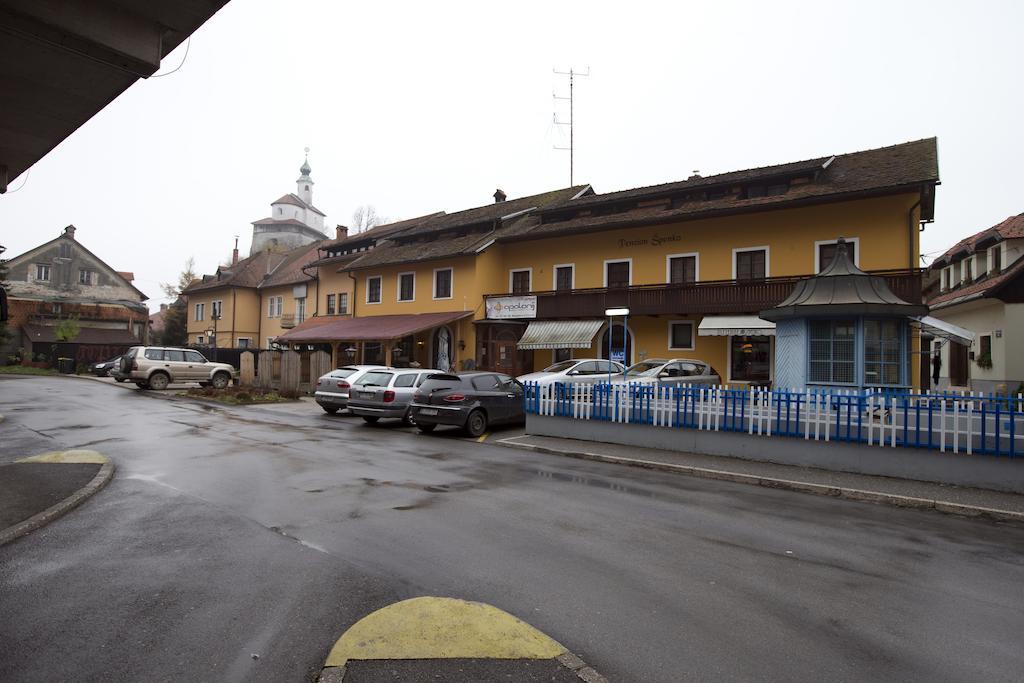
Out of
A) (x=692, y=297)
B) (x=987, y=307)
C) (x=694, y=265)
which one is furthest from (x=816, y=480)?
(x=987, y=307)

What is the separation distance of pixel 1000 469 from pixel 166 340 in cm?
6317

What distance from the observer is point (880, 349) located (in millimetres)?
12164

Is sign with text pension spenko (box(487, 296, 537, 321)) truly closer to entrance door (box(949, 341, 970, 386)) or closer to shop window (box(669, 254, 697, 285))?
shop window (box(669, 254, 697, 285))

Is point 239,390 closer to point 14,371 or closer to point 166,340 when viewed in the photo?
point 14,371

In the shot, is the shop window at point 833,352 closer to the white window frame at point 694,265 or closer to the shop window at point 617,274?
the white window frame at point 694,265

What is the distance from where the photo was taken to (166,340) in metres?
57.0

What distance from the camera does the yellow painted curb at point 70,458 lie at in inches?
355

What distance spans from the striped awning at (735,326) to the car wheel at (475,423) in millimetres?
10286

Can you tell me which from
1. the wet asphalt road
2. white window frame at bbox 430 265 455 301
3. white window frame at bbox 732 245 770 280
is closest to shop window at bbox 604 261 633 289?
white window frame at bbox 732 245 770 280

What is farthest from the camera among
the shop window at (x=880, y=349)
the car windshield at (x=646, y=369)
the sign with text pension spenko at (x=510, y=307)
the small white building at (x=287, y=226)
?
the small white building at (x=287, y=226)

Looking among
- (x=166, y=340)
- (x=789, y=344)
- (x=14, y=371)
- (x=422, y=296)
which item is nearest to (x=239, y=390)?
(x=422, y=296)

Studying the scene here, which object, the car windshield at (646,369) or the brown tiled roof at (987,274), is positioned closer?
the car windshield at (646,369)

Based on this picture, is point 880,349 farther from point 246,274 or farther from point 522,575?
point 246,274

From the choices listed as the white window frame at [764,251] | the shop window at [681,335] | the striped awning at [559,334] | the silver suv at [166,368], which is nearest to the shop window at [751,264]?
the white window frame at [764,251]
